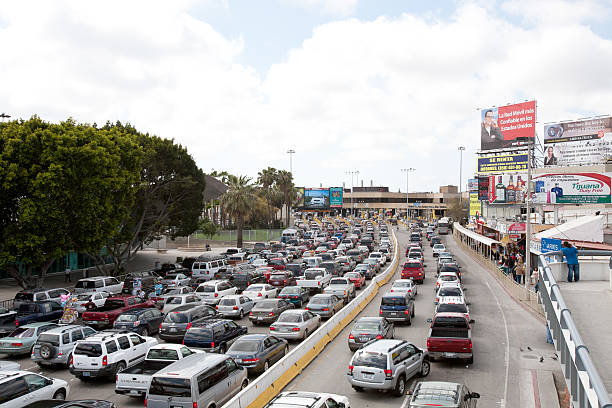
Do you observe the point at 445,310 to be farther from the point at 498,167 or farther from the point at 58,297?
the point at 498,167

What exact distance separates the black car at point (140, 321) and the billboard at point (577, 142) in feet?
190

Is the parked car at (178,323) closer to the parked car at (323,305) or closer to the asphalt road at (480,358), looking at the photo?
the asphalt road at (480,358)

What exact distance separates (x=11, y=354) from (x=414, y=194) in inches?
6625

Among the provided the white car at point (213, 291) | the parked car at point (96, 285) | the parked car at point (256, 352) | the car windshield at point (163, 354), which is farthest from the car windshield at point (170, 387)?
the parked car at point (96, 285)

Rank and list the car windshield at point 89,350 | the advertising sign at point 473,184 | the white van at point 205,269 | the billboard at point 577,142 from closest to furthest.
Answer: the car windshield at point 89,350, the white van at point 205,269, the billboard at point 577,142, the advertising sign at point 473,184

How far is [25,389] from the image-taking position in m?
12.6

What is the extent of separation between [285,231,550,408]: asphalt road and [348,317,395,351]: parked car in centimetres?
66

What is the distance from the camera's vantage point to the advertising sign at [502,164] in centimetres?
7581

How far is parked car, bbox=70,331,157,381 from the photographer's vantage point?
15641mm

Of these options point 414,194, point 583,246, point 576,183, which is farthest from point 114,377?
point 414,194

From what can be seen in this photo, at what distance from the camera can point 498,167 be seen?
7844 centimetres

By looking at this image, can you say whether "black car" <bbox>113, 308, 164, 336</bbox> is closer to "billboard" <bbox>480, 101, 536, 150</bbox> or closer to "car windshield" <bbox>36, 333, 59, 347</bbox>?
"car windshield" <bbox>36, 333, 59, 347</bbox>

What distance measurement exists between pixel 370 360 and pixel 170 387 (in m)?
5.46

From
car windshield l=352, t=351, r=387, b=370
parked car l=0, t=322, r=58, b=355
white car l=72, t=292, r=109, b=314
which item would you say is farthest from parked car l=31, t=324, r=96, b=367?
car windshield l=352, t=351, r=387, b=370
